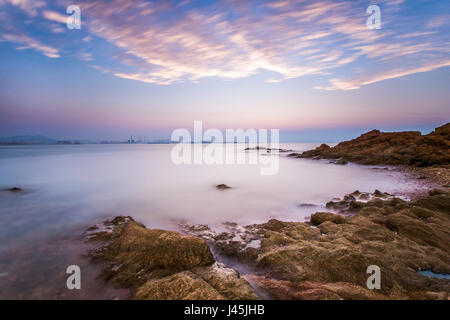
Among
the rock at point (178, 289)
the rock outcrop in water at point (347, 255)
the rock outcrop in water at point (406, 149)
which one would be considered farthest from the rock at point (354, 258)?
the rock outcrop in water at point (406, 149)

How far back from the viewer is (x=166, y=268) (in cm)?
381

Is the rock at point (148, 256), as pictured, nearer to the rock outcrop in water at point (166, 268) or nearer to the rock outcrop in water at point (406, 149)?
the rock outcrop in water at point (166, 268)

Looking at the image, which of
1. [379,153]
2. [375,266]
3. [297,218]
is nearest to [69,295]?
[375,266]

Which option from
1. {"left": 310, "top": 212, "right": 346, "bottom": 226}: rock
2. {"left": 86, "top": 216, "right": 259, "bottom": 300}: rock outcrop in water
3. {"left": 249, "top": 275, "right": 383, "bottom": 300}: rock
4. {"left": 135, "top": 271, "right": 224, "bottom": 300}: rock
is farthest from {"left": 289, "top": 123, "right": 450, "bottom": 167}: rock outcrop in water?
{"left": 135, "top": 271, "right": 224, "bottom": 300}: rock

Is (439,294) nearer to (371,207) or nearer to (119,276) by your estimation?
(371,207)

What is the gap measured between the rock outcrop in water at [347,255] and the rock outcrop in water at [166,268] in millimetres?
740

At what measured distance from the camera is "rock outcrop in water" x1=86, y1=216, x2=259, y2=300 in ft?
9.81

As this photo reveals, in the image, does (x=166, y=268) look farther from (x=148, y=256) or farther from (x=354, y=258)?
(x=354, y=258)

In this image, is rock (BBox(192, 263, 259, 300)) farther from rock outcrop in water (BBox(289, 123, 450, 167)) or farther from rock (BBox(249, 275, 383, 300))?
rock outcrop in water (BBox(289, 123, 450, 167))

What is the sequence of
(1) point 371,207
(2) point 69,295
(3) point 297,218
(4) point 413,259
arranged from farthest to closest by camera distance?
(3) point 297,218
(1) point 371,207
(4) point 413,259
(2) point 69,295

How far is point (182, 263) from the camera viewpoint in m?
3.91

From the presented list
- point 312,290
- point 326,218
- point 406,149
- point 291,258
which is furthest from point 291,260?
point 406,149

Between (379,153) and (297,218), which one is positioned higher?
(379,153)

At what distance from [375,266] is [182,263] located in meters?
3.60
